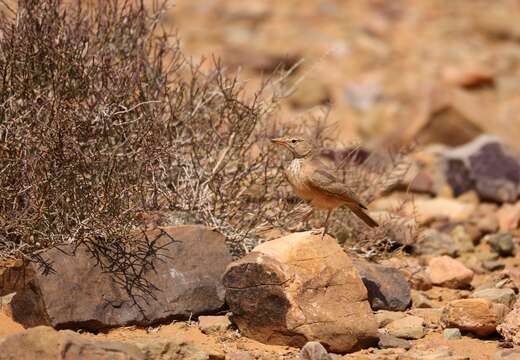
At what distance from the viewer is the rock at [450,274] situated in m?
6.75

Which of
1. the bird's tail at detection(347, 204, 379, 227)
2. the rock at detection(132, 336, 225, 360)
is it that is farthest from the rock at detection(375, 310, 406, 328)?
the rock at detection(132, 336, 225, 360)

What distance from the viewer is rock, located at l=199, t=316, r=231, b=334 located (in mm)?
5411

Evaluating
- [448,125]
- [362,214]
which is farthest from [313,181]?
[448,125]

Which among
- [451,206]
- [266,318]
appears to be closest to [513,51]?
[451,206]

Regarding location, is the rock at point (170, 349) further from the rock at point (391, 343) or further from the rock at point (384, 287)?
the rock at point (384, 287)

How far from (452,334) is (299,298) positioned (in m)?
1.00

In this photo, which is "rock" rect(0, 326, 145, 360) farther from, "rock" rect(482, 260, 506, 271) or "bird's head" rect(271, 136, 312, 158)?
"rock" rect(482, 260, 506, 271)

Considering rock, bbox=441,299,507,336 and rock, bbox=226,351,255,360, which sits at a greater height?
rock, bbox=441,299,507,336

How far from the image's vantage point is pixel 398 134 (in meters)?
11.6

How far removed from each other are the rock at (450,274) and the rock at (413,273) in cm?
7

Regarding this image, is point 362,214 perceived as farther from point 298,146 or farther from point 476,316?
point 476,316

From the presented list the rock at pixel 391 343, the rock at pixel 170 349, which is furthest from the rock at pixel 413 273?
the rock at pixel 170 349

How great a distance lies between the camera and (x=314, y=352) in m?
4.89

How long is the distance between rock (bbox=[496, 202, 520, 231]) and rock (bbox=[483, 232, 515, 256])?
0.59 m
